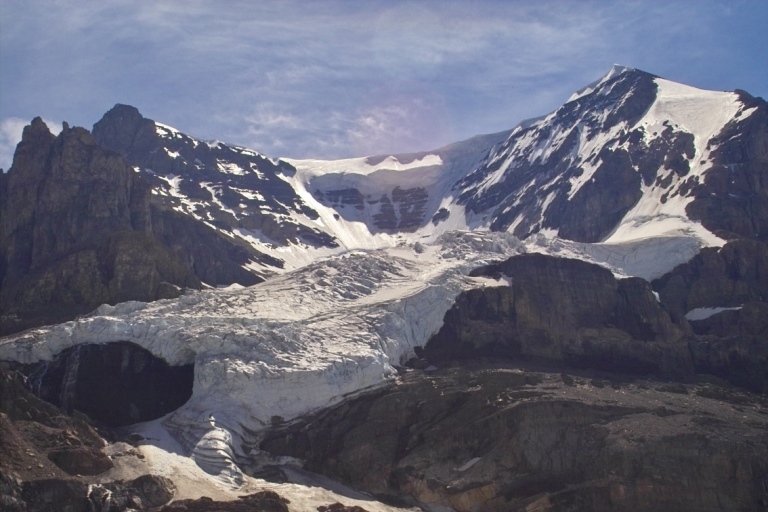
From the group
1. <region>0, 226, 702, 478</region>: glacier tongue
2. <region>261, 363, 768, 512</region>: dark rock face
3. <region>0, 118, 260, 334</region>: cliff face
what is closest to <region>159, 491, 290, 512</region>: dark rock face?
<region>0, 226, 702, 478</region>: glacier tongue

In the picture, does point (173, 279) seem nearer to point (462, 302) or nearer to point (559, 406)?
point (462, 302)

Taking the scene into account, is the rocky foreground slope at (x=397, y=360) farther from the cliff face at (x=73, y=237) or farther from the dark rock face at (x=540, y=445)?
the cliff face at (x=73, y=237)

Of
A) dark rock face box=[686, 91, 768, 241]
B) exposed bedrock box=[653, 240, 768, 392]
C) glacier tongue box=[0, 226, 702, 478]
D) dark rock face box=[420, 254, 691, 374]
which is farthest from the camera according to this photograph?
dark rock face box=[686, 91, 768, 241]

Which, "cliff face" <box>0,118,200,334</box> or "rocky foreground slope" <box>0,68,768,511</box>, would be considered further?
"cliff face" <box>0,118,200,334</box>

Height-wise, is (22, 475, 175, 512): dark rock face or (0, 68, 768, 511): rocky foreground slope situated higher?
(0, 68, 768, 511): rocky foreground slope

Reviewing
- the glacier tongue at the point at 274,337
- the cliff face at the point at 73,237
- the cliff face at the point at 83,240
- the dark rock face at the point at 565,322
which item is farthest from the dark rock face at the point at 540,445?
the cliff face at the point at 83,240

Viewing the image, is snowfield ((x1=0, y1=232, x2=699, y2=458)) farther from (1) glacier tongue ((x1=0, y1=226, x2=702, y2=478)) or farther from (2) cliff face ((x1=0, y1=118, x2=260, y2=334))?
(2) cliff face ((x1=0, y1=118, x2=260, y2=334))
